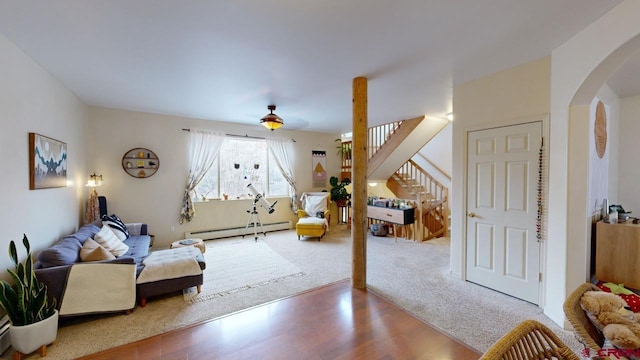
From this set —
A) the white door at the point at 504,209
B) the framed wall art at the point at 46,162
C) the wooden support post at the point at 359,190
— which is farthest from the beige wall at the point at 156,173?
the white door at the point at 504,209

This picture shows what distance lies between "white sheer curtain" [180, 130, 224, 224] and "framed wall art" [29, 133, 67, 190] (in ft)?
6.35

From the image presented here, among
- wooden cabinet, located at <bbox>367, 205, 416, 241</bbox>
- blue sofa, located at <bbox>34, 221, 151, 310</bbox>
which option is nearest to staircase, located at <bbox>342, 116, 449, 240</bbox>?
wooden cabinet, located at <bbox>367, 205, 416, 241</bbox>

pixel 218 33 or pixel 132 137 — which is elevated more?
pixel 218 33

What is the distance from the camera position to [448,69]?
2814 millimetres

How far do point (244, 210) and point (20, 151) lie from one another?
369cm

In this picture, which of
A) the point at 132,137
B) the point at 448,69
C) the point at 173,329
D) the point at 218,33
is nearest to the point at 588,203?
the point at 448,69

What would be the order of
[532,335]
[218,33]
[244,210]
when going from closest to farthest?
[532,335] < [218,33] < [244,210]

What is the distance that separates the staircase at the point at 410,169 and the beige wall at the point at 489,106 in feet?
5.75

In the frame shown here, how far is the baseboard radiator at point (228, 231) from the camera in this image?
5193mm

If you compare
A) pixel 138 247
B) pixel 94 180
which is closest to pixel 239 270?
pixel 138 247

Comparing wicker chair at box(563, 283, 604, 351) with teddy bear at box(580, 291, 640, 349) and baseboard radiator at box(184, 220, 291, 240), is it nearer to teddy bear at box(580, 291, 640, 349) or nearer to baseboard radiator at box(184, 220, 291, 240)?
teddy bear at box(580, 291, 640, 349)

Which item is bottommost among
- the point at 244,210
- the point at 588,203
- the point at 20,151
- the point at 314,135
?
the point at 244,210

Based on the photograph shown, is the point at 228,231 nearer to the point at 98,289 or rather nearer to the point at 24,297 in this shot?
the point at 98,289

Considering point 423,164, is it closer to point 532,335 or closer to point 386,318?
point 386,318
